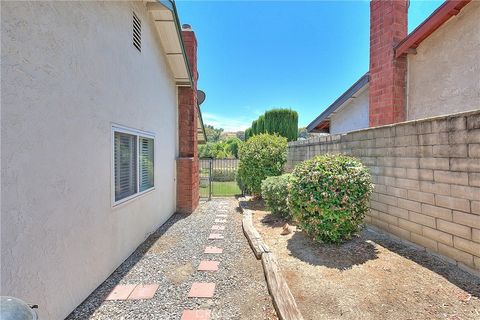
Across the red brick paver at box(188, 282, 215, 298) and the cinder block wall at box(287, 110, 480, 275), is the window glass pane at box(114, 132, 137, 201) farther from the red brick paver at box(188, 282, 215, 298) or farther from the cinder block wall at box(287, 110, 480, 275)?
the cinder block wall at box(287, 110, 480, 275)

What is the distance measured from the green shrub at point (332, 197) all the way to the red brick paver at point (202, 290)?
2.12 m

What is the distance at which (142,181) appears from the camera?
5375 millimetres

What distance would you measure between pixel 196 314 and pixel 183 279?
91 centimetres

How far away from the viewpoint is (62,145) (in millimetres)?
2678

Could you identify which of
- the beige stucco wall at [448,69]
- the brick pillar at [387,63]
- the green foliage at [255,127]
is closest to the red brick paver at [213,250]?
the brick pillar at [387,63]

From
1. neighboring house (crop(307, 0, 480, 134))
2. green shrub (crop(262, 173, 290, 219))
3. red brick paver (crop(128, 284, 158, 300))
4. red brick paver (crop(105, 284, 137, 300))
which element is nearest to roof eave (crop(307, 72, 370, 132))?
neighboring house (crop(307, 0, 480, 134))

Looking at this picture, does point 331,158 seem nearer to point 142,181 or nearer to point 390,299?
point 390,299

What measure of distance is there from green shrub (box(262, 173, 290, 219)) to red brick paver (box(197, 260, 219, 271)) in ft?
9.23

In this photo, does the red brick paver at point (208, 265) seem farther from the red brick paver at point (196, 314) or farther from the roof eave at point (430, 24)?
the roof eave at point (430, 24)

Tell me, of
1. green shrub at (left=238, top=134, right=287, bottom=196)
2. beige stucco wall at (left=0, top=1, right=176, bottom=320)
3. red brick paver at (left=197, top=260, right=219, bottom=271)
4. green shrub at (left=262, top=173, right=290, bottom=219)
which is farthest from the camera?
green shrub at (left=238, top=134, right=287, bottom=196)

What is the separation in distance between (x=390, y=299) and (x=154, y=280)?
10.6 ft

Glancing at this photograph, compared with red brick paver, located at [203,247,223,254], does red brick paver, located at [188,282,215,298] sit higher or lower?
lower

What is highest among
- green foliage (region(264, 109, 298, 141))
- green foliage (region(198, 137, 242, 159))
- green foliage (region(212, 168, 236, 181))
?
green foliage (region(264, 109, 298, 141))

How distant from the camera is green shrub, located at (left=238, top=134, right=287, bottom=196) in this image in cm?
927
